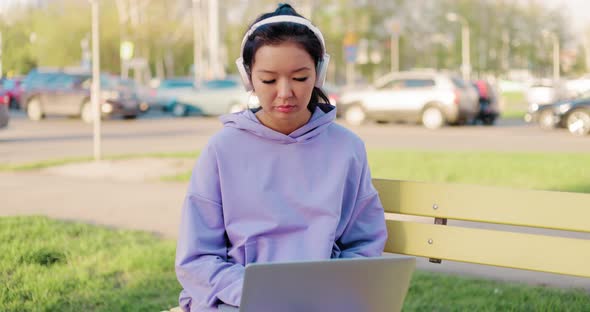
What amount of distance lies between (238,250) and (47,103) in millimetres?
28200

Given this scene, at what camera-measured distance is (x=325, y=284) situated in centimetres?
259

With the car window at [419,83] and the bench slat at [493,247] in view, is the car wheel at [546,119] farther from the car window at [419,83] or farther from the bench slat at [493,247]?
the bench slat at [493,247]

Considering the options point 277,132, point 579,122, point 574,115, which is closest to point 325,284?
point 277,132

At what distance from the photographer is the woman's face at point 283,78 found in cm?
299

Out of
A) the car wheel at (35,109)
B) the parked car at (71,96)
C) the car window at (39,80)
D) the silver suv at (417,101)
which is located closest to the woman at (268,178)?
the silver suv at (417,101)

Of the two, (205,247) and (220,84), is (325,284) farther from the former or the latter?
(220,84)

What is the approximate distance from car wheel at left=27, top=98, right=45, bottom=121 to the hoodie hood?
28278 millimetres

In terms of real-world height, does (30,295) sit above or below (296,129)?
below

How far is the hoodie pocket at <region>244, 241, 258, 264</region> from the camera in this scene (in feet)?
10.1

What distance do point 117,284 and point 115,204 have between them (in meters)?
3.79

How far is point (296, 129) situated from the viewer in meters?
3.16

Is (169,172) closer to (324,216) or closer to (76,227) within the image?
(76,227)

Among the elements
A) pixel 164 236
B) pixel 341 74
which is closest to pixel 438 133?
pixel 164 236

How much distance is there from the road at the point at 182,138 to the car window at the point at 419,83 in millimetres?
1152
